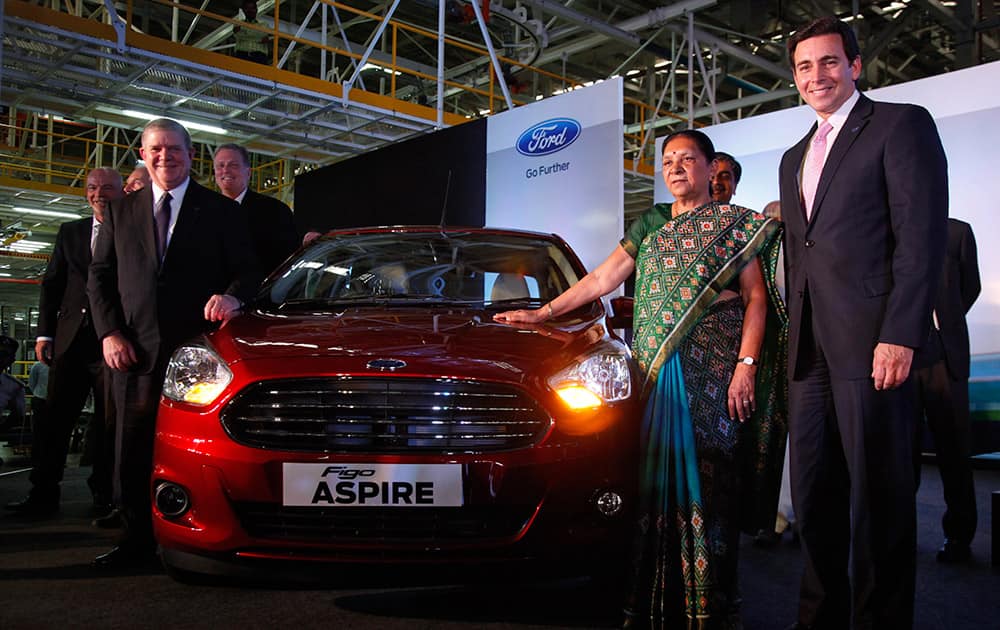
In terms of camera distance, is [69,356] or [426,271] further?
[69,356]

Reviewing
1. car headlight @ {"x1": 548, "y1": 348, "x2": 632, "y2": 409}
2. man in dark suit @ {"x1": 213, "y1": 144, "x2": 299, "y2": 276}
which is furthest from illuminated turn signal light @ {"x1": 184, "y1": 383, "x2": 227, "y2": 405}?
man in dark suit @ {"x1": 213, "y1": 144, "x2": 299, "y2": 276}

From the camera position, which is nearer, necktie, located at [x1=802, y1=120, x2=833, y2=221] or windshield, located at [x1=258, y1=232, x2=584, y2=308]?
necktie, located at [x1=802, y1=120, x2=833, y2=221]

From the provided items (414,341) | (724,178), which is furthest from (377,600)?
(724,178)

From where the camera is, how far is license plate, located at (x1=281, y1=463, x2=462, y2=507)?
6.70 feet

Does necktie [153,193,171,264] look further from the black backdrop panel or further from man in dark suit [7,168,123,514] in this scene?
the black backdrop panel

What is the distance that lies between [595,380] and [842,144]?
0.85 meters

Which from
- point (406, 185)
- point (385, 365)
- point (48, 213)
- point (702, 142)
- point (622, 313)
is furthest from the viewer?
point (48, 213)

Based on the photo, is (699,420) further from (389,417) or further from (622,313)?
(389,417)

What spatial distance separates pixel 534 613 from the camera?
7.94 feet

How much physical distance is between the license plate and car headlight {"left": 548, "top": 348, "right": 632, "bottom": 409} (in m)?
0.35

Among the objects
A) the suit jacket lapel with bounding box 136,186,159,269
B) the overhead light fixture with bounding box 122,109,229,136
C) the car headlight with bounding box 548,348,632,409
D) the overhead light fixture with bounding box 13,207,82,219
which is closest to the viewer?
the car headlight with bounding box 548,348,632,409

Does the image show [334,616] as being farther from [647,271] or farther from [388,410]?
[647,271]

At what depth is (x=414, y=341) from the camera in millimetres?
2295

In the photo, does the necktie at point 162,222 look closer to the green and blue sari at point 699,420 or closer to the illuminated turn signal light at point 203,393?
the illuminated turn signal light at point 203,393
